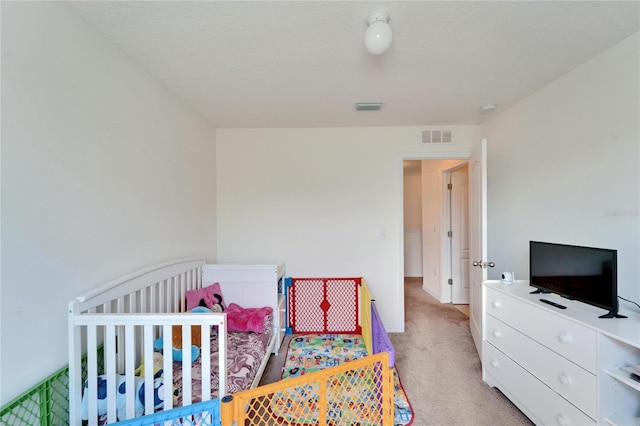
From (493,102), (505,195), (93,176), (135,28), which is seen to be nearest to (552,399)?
(505,195)

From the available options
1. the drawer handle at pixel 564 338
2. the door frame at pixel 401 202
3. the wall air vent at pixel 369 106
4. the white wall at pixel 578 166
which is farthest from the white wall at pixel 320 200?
the drawer handle at pixel 564 338

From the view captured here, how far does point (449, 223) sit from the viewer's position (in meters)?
3.91

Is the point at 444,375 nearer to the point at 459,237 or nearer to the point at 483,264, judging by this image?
the point at 483,264

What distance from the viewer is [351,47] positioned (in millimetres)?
1585

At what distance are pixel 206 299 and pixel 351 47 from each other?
6.94 ft

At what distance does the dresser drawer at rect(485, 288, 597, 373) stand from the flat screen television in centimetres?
18

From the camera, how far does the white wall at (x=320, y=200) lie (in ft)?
9.83

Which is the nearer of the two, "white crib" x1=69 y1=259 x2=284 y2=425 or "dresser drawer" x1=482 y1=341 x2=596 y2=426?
"white crib" x1=69 y1=259 x2=284 y2=425

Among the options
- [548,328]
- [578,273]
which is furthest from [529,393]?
[578,273]

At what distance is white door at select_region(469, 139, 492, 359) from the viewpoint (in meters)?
2.15

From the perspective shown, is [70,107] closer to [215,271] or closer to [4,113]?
[4,113]

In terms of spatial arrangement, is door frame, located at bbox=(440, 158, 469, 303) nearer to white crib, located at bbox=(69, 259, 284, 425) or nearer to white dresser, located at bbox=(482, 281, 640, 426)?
white dresser, located at bbox=(482, 281, 640, 426)

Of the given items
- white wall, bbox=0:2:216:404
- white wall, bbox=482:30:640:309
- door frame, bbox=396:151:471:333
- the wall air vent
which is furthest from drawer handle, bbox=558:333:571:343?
white wall, bbox=0:2:216:404

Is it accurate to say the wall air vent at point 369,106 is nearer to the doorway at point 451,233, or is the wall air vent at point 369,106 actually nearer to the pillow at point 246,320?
the doorway at point 451,233
